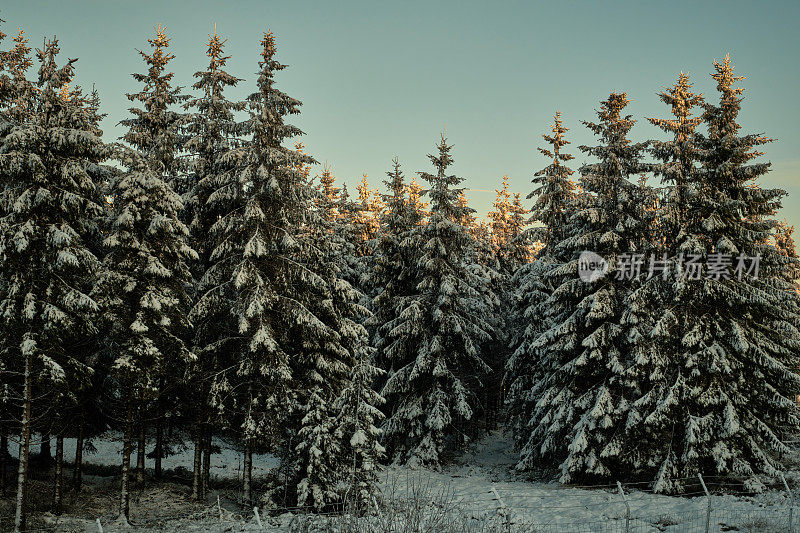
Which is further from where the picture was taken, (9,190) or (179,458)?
(179,458)

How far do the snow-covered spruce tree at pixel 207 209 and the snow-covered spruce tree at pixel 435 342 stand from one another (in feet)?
28.2

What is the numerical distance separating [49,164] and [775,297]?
24835 millimetres

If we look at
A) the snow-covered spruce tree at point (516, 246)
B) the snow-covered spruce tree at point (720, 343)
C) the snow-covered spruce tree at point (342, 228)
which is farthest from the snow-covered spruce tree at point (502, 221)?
the snow-covered spruce tree at point (720, 343)

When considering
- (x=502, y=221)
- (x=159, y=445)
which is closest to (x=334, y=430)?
(x=159, y=445)

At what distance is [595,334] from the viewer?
65.4 feet

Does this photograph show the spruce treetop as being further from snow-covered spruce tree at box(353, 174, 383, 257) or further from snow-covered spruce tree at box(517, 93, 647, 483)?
snow-covered spruce tree at box(353, 174, 383, 257)

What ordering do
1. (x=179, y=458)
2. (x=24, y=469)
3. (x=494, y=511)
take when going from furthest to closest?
1. (x=179, y=458)
2. (x=494, y=511)
3. (x=24, y=469)

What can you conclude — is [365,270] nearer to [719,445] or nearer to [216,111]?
[216,111]

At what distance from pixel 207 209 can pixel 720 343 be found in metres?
19.8

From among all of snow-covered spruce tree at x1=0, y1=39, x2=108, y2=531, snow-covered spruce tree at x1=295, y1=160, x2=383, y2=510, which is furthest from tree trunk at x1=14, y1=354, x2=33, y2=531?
snow-covered spruce tree at x1=295, y1=160, x2=383, y2=510

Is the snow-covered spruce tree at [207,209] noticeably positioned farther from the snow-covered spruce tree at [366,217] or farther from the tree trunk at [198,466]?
the snow-covered spruce tree at [366,217]

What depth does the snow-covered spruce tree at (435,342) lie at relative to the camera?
2503 cm

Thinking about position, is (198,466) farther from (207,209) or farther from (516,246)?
(516,246)

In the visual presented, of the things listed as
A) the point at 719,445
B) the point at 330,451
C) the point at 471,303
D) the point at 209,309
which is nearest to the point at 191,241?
the point at 209,309
